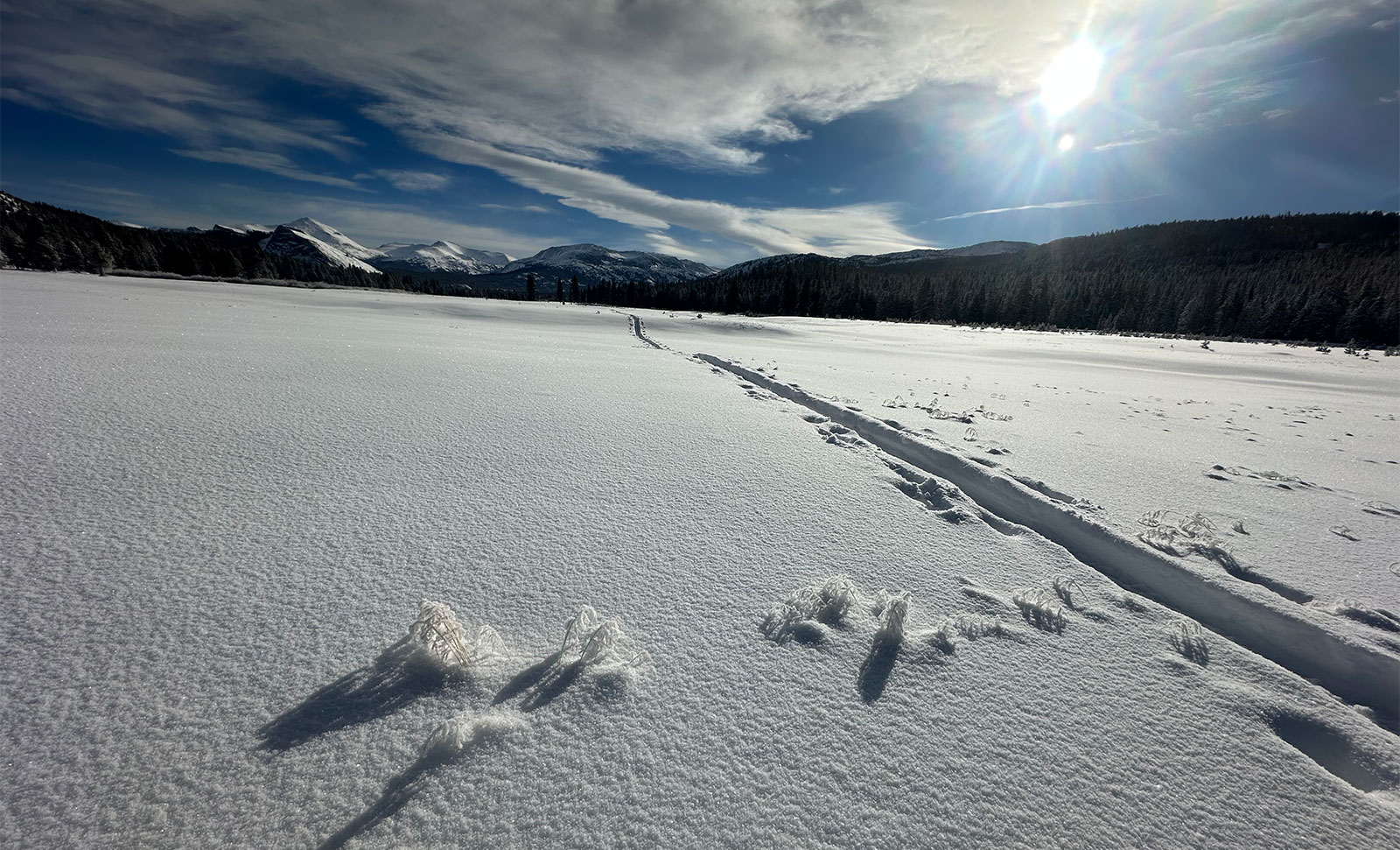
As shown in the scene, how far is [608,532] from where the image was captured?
240 centimetres

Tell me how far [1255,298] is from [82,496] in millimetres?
75610

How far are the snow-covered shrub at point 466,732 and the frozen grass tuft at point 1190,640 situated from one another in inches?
90.3

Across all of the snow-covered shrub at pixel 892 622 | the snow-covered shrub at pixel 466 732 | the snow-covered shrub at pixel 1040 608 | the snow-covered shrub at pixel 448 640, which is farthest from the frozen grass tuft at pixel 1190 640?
the snow-covered shrub at pixel 448 640

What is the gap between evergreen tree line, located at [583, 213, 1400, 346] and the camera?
155ft

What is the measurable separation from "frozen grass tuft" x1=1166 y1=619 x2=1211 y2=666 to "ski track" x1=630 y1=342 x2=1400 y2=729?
0.84ft

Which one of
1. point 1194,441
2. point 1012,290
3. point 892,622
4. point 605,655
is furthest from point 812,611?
point 1012,290

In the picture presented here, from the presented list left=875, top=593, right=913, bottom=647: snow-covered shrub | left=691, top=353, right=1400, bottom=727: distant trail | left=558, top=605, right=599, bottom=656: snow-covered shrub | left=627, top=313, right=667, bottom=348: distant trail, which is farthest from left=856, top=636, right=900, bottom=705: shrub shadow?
left=627, top=313, right=667, bottom=348: distant trail

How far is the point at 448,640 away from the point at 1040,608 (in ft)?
7.10

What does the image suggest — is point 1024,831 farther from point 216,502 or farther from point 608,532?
point 216,502

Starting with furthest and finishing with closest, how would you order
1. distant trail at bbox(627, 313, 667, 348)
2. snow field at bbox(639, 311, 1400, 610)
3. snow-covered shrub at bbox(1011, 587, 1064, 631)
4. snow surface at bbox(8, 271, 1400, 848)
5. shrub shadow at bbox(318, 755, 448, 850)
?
distant trail at bbox(627, 313, 667, 348) < snow field at bbox(639, 311, 1400, 610) < snow-covered shrub at bbox(1011, 587, 1064, 631) < snow surface at bbox(8, 271, 1400, 848) < shrub shadow at bbox(318, 755, 448, 850)

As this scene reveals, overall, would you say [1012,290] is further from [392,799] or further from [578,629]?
[392,799]

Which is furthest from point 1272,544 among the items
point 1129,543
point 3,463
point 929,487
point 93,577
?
point 3,463

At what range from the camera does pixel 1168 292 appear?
59812 millimetres

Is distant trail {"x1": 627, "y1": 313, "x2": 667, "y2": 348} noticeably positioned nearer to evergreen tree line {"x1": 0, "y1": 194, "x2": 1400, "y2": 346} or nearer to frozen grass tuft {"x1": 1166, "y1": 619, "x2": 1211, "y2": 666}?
frozen grass tuft {"x1": 1166, "y1": 619, "x2": 1211, "y2": 666}
